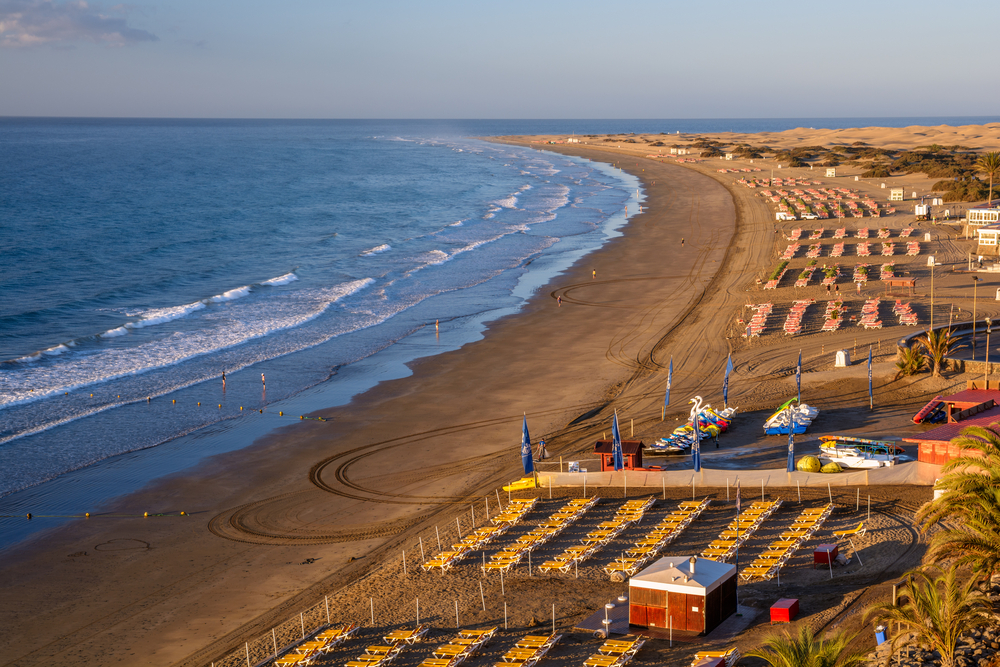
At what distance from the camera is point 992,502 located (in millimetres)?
18125

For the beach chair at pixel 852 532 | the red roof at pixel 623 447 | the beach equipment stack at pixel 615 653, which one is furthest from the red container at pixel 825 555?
the red roof at pixel 623 447

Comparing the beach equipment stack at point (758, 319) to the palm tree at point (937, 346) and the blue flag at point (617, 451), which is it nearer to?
the palm tree at point (937, 346)

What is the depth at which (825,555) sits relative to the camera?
22078 mm

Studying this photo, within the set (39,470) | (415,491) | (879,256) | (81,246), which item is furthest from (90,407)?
(879,256)

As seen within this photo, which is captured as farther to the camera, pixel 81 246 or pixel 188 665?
pixel 81 246

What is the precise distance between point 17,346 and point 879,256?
2016 inches

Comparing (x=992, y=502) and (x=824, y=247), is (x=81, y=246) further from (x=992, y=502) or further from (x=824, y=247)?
(x=992, y=502)

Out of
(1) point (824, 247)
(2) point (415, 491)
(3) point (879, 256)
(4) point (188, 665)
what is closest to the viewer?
(4) point (188, 665)

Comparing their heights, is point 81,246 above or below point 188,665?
above

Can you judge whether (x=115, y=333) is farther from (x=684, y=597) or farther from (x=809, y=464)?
(x=684, y=597)

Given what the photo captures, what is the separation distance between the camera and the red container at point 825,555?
72.3 feet

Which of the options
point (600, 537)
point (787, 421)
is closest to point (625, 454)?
point (600, 537)

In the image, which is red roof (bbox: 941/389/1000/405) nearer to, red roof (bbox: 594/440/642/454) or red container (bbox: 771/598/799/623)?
red roof (bbox: 594/440/642/454)

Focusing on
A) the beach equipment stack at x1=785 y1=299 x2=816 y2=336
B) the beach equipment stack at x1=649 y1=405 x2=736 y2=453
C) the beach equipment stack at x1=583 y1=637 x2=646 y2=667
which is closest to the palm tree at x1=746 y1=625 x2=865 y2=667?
the beach equipment stack at x1=583 y1=637 x2=646 y2=667
